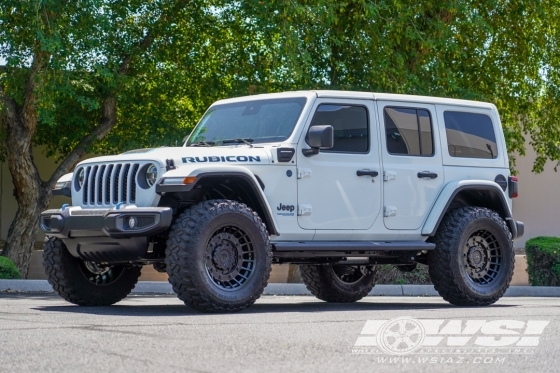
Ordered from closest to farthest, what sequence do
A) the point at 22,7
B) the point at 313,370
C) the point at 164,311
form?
1. the point at 313,370
2. the point at 164,311
3. the point at 22,7

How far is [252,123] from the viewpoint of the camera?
10742 mm

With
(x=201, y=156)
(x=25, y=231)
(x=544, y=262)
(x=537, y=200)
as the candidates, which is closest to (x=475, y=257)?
(x=201, y=156)

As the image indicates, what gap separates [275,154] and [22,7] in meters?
7.75

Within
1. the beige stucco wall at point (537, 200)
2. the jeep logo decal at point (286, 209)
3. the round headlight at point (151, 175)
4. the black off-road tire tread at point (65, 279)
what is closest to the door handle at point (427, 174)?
the jeep logo decal at point (286, 209)

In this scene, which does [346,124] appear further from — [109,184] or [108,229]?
[108,229]

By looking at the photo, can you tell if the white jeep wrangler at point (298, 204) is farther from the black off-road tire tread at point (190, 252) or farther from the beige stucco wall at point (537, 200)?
Result: the beige stucco wall at point (537, 200)

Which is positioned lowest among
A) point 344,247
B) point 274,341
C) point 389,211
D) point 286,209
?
point 274,341

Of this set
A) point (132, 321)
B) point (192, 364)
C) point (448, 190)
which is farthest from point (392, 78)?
point (192, 364)

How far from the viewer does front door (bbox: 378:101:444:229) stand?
1099cm

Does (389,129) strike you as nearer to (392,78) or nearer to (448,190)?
(448,190)

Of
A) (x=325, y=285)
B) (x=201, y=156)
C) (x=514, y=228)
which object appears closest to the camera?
(x=201, y=156)

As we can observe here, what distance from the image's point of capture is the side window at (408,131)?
36.6 feet

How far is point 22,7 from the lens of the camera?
53.4 ft

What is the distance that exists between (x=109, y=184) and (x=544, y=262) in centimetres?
1032
